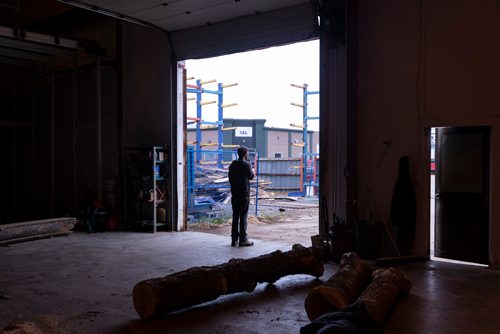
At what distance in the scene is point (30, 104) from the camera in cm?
1372

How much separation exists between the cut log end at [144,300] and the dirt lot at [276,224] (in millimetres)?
4825

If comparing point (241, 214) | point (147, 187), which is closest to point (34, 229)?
point (147, 187)

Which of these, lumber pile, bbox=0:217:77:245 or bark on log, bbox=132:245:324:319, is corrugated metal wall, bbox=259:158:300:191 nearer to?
lumber pile, bbox=0:217:77:245

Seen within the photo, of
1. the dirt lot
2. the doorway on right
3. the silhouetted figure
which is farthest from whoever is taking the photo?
the dirt lot

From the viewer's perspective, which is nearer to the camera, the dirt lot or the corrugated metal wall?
the dirt lot

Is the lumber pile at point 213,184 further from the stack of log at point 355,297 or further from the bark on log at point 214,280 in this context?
the stack of log at point 355,297

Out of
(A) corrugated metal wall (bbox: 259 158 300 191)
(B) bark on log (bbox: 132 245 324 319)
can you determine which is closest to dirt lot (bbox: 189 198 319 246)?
(B) bark on log (bbox: 132 245 324 319)

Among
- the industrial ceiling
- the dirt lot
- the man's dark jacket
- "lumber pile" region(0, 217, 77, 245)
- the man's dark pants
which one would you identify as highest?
the industrial ceiling

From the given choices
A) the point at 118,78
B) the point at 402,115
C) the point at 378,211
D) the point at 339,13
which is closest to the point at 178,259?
the point at 378,211

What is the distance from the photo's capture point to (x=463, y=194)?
7008 mm

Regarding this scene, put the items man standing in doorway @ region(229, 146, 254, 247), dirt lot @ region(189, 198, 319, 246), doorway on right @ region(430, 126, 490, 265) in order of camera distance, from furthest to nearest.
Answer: dirt lot @ region(189, 198, 319, 246)
man standing in doorway @ region(229, 146, 254, 247)
doorway on right @ region(430, 126, 490, 265)

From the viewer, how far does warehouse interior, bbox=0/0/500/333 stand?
484 centimetres

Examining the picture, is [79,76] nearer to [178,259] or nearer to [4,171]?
[4,171]

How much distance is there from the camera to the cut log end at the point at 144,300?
4316 mm
